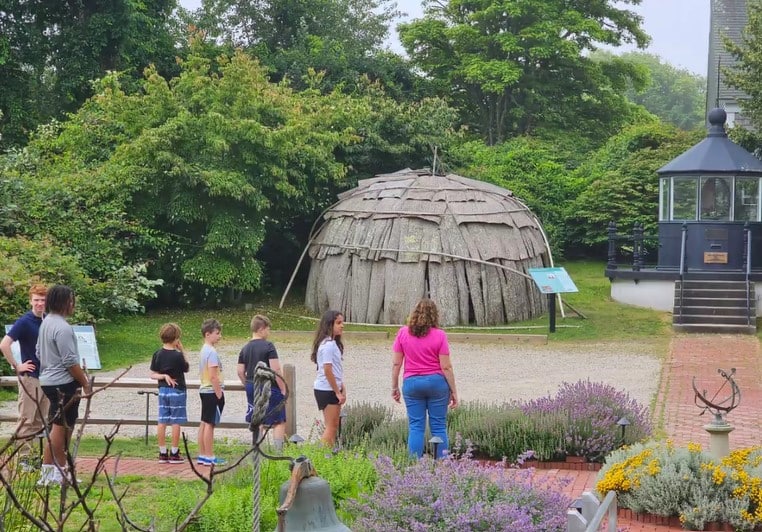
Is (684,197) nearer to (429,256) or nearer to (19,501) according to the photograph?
(429,256)

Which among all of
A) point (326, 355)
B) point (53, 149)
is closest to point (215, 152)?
point (53, 149)

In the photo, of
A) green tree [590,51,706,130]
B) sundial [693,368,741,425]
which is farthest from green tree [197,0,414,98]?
green tree [590,51,706,130]

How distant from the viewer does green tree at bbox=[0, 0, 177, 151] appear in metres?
31.0

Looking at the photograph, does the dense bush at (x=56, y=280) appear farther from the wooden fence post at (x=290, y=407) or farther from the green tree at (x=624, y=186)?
the green tree at (x=624, y=186)

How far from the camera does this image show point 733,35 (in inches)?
1500

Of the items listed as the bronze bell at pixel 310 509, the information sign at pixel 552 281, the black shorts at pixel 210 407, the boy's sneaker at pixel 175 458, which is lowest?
the boy's sneaker at pixel 175 458

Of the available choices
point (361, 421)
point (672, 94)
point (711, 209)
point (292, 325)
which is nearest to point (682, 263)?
point (711, 209)

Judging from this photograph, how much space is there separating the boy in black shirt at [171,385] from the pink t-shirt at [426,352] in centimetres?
220

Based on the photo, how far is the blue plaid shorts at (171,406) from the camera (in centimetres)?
1015

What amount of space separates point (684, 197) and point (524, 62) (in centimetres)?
1764

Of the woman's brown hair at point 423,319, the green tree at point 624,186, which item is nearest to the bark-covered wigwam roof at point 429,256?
the green tree at point 624,186

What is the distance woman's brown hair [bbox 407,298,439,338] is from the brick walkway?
1774mm

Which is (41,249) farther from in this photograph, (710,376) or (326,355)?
(710,376)

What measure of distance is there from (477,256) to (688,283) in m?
4.92
